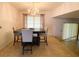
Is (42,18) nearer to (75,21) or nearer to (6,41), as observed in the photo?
(6,41)

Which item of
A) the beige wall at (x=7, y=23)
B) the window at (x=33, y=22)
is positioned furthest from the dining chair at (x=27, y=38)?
the window at (x=33, y=22)

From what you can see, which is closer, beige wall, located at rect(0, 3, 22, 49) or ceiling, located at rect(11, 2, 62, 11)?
ceiling, located at rect(11, 2, 62, 11)

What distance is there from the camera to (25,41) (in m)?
3.90

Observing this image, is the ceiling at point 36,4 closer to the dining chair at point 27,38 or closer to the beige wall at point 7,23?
the beige wall at point 7,23

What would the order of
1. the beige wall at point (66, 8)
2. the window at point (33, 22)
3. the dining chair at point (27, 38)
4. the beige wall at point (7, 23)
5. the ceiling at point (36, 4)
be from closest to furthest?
the ceiling at point (36, 4) < the beige wall at point (66, 8) < the window at point (33, 22) < the beige wall at point (7, 23) < the dining chair at point (27, 38)

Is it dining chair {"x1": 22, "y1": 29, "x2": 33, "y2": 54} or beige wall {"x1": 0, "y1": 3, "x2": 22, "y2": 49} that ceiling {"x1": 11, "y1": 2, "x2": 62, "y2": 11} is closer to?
beige wall {"x1": 0, "y1": 3, "x2": 22, "y2": 49}

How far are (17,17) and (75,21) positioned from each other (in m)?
3.65

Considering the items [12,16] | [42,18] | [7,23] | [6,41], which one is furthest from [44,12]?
[6,41]

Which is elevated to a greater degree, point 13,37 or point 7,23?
point 7,23

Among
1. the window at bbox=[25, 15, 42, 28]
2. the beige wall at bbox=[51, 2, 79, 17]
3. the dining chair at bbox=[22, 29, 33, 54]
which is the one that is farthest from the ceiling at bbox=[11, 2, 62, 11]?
the dining chair at bbox=[22, 29, 33, 54]

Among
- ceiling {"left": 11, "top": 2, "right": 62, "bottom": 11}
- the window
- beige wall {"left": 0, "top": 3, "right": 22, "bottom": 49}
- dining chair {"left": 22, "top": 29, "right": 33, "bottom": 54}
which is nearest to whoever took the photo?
ceiling {"left": 11, "top": 2, "right": 62, "bottom": 11}

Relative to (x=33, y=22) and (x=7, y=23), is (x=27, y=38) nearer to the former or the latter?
(x=7, y=23)

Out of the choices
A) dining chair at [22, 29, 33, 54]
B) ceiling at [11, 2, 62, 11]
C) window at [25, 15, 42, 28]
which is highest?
ceiling at [11, 2, 62, 11]

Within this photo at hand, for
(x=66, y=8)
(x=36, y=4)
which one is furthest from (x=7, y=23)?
(x=66, y=8)
